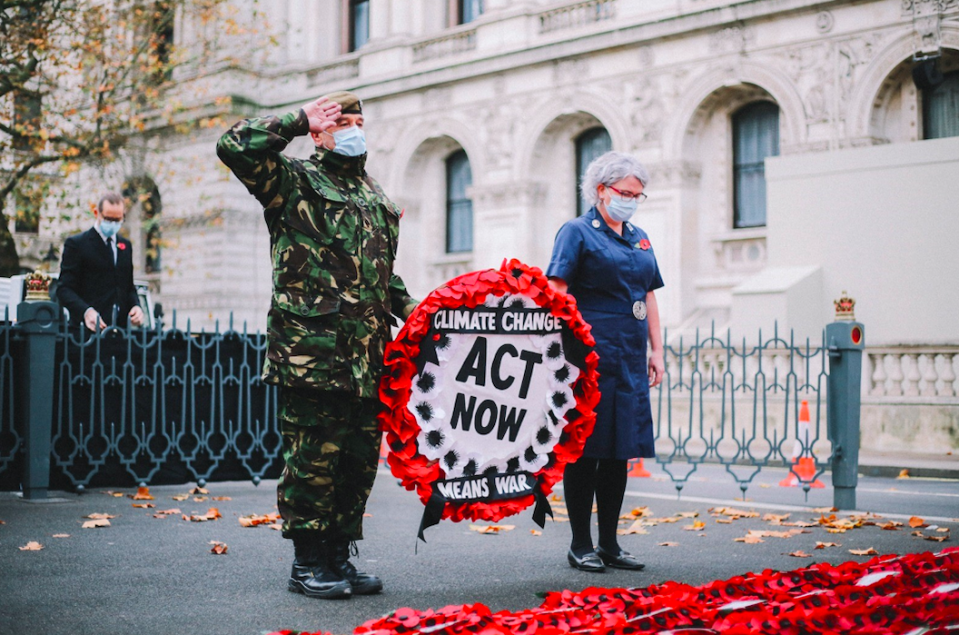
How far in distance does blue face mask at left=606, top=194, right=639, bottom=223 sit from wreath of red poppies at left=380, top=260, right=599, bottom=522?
0.81 meters

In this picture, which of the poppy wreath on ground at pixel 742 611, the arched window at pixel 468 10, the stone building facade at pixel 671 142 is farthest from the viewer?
the arched window at pixel 468 10

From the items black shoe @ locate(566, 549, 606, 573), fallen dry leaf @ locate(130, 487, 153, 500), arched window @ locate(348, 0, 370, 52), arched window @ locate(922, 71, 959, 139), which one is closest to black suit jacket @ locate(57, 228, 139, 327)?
fallen dry leaf @ locate(130, 487, 153, 500)

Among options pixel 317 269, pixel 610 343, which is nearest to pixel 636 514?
pixel 610 343

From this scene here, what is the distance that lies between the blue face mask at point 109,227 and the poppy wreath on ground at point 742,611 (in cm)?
597

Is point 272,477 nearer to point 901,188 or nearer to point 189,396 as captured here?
Result: point 189,396

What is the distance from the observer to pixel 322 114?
15.9ft

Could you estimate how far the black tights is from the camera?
19.2 ft

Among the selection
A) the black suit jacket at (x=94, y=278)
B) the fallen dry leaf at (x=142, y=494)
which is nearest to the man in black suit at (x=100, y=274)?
the black suit jacket at (x=94, y=278)

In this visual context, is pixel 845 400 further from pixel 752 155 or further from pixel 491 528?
pixel 752 155

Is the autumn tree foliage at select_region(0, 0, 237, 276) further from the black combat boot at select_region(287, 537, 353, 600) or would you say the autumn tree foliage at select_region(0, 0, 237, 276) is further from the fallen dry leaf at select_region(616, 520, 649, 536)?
the black combat boot at select_region(287, 537, 353, 600)

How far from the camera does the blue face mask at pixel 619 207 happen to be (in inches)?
238

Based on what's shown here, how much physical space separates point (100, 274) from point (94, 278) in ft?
0.21

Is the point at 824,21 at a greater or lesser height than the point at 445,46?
lesser

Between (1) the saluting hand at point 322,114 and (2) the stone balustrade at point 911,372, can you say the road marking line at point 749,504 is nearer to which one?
(1) the saluting hand at point 322,114
